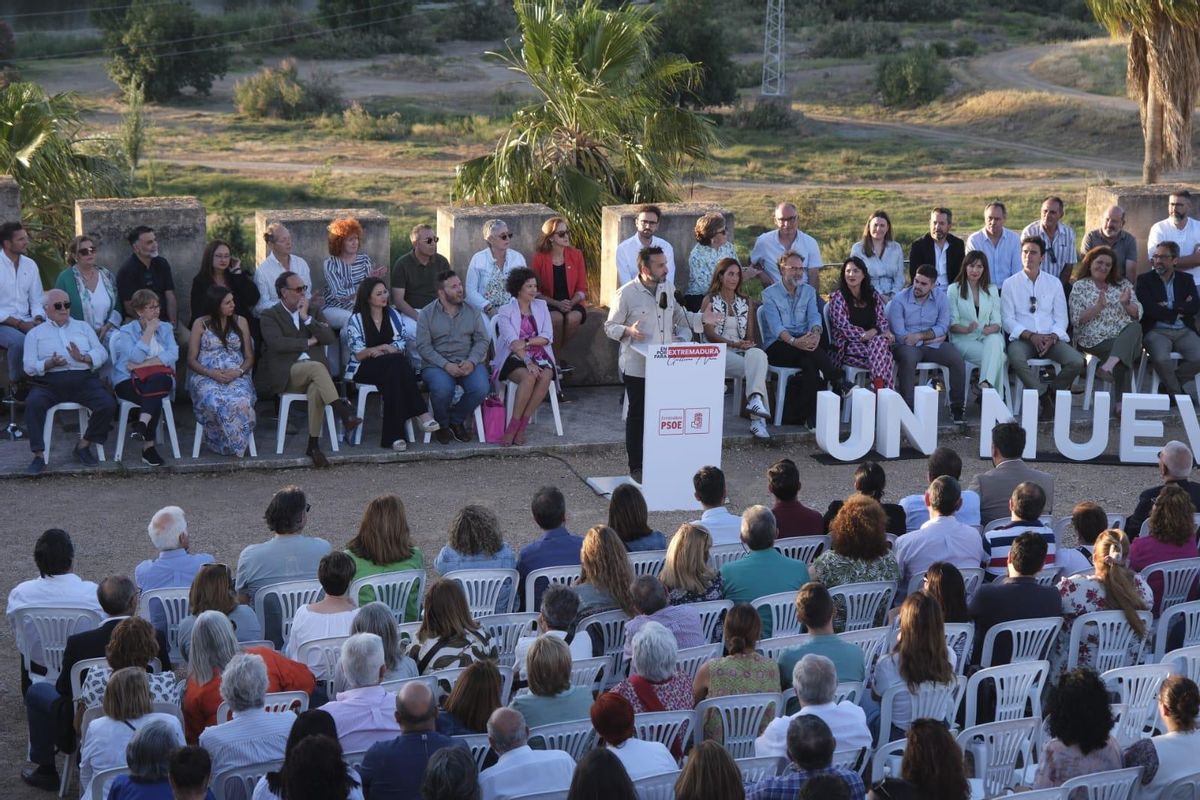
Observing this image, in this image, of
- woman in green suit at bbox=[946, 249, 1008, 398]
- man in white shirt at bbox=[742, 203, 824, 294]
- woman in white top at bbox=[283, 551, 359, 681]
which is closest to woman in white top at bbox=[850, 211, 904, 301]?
man in white shirt at bbox=[742, 203, 824, 294]

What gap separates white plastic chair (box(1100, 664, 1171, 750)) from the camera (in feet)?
20.3

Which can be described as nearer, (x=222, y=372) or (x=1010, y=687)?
(x=1010, y=687)

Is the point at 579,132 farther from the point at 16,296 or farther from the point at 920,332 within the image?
the point at 16,296

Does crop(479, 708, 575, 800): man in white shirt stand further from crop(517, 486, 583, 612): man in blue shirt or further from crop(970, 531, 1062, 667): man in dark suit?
crop(970, 531, 1062, 667): man in dark suit

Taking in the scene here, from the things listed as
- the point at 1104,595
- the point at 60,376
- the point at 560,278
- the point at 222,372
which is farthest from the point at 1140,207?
the point at 60,376

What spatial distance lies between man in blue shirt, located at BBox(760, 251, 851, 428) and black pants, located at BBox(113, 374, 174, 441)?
452 centimetres

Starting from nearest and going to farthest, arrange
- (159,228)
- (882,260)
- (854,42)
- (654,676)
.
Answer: (654,676) → (159,228) → (882,260) → (854,42)

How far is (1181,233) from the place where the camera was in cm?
1327

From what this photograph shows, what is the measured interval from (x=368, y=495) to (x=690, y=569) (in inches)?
159

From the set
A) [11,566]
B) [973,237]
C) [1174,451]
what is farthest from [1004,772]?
[973,237]

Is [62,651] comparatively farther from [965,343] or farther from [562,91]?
[562,91]

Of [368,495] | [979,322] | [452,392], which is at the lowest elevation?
[368,495]

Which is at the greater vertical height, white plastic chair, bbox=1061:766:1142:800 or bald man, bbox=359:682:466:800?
bald man, bbox=359:682:466:800

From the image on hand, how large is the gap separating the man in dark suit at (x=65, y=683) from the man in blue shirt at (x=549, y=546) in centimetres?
174
